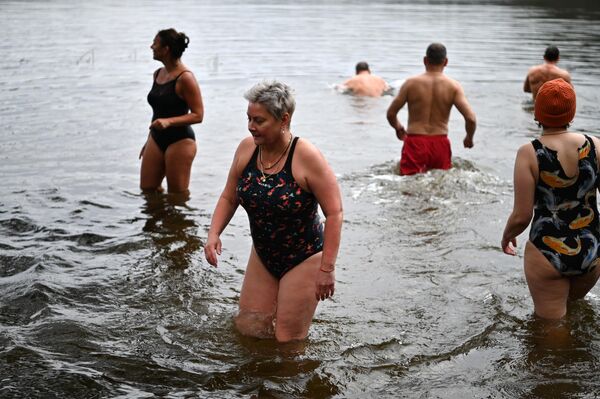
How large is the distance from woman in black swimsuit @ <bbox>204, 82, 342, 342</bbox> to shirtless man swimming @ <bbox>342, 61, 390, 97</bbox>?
12.6 metres

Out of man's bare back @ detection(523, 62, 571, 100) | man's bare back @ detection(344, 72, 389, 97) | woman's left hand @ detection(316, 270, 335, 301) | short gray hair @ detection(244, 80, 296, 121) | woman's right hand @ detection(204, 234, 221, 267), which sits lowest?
man's bare back @ detection(344, 72, 389, 97)

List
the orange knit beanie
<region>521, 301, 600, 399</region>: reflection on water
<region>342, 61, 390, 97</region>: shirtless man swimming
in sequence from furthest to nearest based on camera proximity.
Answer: <region>342, 61, 390, 97</region>: shirtless man swimming < <region>521, 301, 600, 399</region>: reflection on water < the orange knit beanie

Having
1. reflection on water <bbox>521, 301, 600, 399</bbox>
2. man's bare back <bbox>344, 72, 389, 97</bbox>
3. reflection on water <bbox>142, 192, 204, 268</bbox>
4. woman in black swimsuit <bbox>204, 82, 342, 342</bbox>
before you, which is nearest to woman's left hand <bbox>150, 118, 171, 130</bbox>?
reflection on water <bbox>142, 192, 204, 268</bbox>

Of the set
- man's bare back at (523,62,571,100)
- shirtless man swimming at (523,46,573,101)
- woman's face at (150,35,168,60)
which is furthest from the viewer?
man's bare back at (523,62,571,100)

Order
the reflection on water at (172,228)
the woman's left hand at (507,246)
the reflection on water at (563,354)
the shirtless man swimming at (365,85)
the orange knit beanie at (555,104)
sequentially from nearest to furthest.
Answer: the orange knit beanie at (555,104) → the reflection on water at (563,354) → the woman's left hand at (507,246) → the reflection on water at (172,228) → the shirtless man swimming at (365,85)

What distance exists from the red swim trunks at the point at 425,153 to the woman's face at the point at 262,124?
553 centimetres

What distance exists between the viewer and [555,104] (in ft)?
16.4

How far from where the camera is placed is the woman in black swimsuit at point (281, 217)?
16.2 ft

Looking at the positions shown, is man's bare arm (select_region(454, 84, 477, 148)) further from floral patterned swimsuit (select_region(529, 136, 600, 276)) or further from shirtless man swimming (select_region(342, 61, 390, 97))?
shirtless man swimming (select_region(342, 61, 390, 97))

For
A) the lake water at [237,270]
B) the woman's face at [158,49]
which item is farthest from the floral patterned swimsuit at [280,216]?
the woman's face at [158,49]

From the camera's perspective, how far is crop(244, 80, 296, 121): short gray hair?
488cm

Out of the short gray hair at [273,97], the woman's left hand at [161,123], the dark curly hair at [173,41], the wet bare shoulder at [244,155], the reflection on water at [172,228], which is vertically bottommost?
the reflection on water at [172,228]

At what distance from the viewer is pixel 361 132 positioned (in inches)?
559

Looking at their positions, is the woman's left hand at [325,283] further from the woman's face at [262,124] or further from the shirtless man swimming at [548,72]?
the shirtless man swimming at [548,72]
